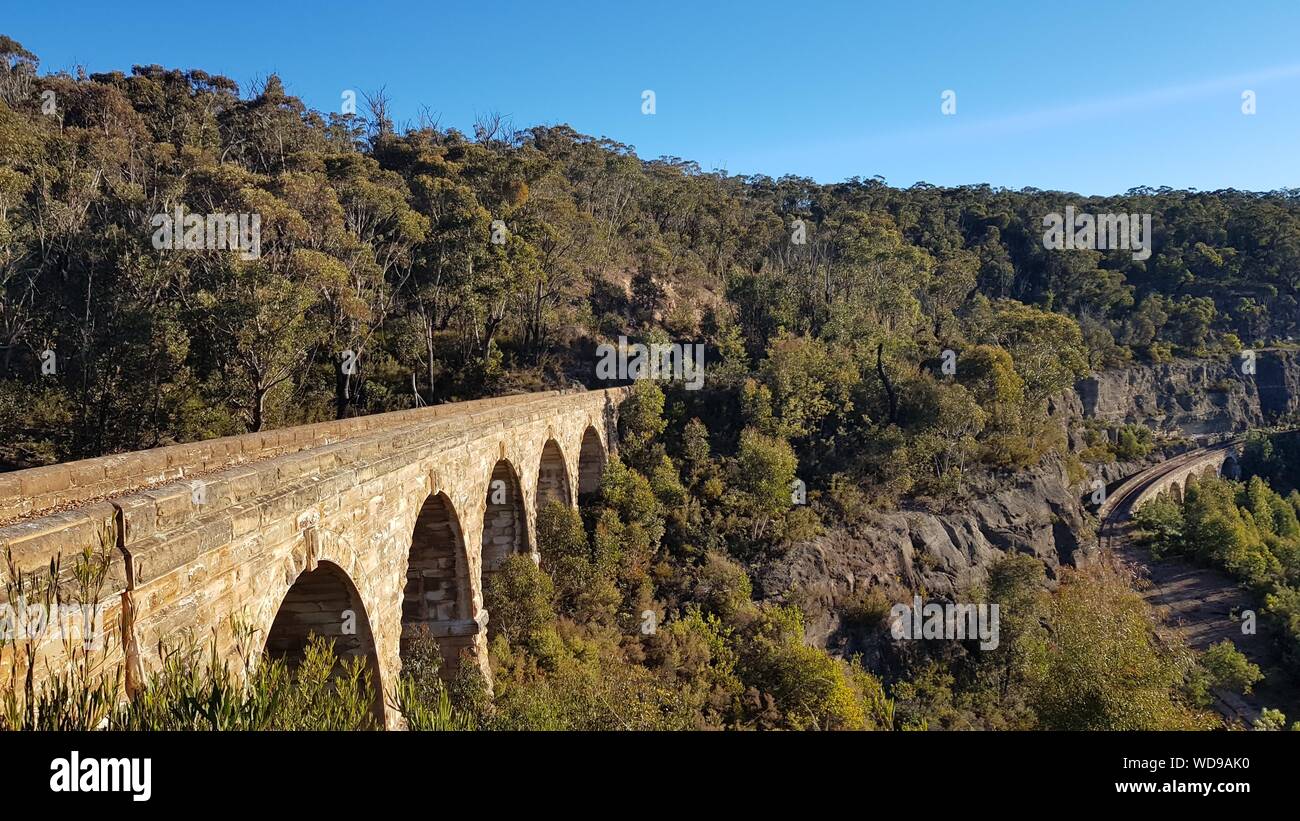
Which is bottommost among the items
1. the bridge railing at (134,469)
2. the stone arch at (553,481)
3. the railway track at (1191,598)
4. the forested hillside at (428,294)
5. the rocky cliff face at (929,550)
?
the railway track at (1191,598)

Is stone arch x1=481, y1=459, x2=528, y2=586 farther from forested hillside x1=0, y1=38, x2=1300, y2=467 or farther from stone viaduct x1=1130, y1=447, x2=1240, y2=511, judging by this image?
stone viaduct x1=1130, y1=447, x2=1240, y2=511

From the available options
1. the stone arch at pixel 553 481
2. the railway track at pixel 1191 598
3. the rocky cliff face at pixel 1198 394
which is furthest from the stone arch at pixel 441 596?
the rocky cliff face at pixel 1198 394

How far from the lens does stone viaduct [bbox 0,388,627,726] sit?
491 cm

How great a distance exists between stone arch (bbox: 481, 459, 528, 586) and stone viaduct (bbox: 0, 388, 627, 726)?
53mm

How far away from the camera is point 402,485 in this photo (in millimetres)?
10273

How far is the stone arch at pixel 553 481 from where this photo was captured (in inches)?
855

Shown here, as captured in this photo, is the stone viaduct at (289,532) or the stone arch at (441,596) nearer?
the stone viaduct at (289,532)

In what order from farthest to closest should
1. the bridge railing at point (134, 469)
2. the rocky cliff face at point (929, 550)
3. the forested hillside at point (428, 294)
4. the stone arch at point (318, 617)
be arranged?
the rocky cliff face at point (929, 550) < the forested hillside at point (428, 294) < the stone arch at point (318, 617) < the bridge railing at point (134, 469)

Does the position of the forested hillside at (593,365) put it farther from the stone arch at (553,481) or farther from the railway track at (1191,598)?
the railway track at (1191,598)

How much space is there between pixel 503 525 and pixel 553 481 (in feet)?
14.4

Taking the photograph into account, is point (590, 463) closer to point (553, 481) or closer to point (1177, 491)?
point (553, 481)

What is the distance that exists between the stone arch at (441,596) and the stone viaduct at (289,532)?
1.1 inches

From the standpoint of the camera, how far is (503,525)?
706 inches
